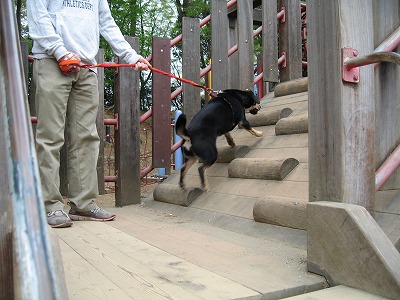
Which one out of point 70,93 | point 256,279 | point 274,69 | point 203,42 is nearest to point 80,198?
point 70,93

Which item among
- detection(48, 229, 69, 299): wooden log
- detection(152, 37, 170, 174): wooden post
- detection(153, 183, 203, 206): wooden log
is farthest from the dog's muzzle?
detection(48, 229, 69, 299): wooden log

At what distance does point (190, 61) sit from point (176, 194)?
4.73ft

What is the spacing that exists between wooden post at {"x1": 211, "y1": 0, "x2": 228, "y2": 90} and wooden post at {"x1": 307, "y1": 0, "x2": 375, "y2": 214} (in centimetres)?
264

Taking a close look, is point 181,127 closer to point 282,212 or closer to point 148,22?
point 282,212

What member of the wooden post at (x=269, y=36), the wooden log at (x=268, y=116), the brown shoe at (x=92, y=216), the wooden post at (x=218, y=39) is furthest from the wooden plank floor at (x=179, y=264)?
the wooden post at (x=269, y=36)

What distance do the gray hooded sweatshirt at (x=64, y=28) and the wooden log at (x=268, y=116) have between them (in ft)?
4.66

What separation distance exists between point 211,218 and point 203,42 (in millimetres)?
14633

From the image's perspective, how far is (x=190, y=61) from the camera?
4.34 m

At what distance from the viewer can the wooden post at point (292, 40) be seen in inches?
198

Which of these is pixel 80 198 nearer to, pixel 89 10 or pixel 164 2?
pixel 89 10

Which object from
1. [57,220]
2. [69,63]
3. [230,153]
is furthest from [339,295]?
[230,153]

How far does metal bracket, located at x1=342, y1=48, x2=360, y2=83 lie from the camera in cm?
169

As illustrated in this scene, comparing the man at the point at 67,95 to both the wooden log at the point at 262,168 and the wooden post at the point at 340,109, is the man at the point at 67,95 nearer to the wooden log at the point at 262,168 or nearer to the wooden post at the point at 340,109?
the wooden log at the point at 262,168

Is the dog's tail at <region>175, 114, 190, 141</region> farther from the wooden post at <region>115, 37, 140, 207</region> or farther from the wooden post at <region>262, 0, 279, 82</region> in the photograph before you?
the wooden post at <region>262, 0, 279, 82</region>
